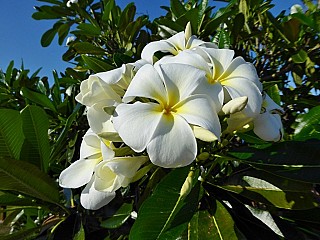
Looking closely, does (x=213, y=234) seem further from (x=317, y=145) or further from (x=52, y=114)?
(x=52, y=114)

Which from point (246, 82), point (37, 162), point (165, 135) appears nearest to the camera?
point (165, 135)

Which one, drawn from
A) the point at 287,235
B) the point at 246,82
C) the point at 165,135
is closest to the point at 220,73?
the point at 246,82

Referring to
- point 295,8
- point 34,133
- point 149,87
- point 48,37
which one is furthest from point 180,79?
point 48,37

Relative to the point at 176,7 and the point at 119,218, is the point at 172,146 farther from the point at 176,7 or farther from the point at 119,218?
the point at 176,7

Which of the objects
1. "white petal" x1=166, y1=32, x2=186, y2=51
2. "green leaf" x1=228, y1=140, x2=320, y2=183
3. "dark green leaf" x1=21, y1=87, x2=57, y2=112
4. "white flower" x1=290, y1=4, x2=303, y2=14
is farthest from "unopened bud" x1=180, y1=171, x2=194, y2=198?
"white flower" x1=290, y1=4, x2=303, y2=14

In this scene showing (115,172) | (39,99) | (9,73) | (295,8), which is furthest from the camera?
(295,8)

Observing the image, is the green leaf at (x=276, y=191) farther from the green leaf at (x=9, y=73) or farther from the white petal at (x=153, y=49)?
the green leaf at (x=9, y=73)

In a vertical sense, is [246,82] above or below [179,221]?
above

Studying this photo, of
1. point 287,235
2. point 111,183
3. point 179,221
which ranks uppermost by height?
point 111,183
